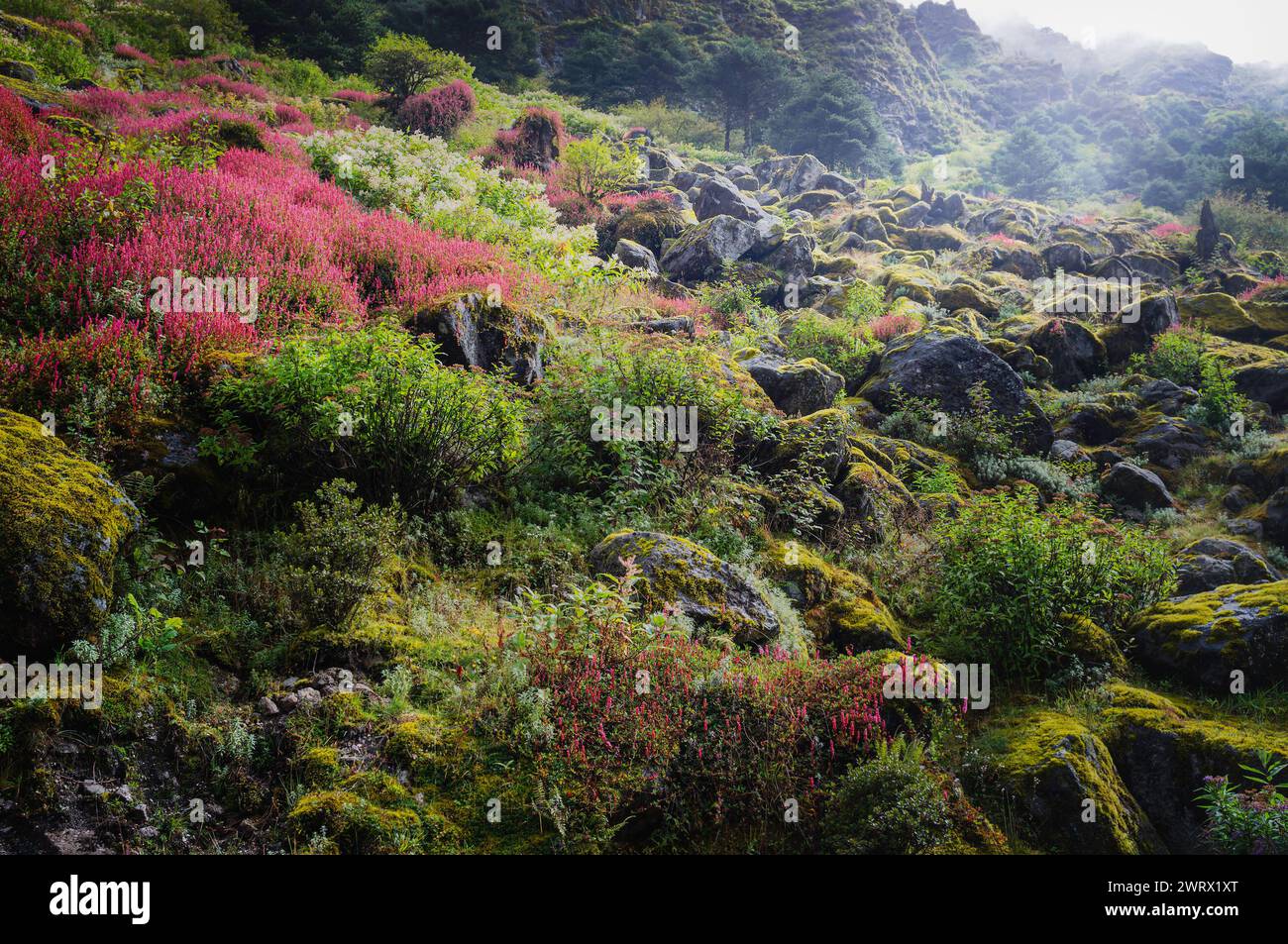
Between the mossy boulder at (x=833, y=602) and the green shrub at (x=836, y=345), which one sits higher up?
the green shrub at (x=836, y=345)

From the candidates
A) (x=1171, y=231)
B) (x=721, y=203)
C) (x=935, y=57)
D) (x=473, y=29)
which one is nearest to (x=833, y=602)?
(x=721, y=203)

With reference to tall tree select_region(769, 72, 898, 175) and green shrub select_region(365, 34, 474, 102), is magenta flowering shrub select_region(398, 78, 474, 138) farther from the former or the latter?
tall tree select_region(769, 72, 898, 175)

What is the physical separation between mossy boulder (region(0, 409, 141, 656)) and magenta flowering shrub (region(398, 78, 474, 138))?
18844 millimetres

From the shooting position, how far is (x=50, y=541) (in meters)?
3.34

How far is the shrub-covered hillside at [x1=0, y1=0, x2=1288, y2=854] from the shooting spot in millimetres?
3295

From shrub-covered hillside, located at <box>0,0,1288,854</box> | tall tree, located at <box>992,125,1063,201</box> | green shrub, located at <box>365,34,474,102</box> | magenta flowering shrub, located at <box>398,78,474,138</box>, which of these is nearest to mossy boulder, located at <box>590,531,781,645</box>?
shrub-covered hillside, located at <box>0,0,1288,854</box>

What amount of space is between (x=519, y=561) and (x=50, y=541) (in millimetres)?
2965

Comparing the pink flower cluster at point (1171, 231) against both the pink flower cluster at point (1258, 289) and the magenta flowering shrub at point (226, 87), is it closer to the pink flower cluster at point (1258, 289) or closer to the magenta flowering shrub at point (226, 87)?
the pink flower cluster at point (1258, 289)

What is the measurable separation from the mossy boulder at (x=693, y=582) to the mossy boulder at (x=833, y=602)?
0.77 metres

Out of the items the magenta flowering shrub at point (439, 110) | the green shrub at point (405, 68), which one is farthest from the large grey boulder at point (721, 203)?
the green shrub at point (405, 68)

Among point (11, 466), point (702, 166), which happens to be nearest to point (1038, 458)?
point (11, 466)

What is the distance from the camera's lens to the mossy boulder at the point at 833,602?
230 inches

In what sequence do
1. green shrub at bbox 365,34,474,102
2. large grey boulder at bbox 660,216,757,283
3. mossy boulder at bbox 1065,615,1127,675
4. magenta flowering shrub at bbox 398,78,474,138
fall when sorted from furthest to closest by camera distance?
green shrub at bbox 365,34,474,102 → magenta flowering shrub at bbox 398,78,474,138 → large grey boulder at bbox 660,216,757,283 → mossy boulder at bbox 1065,615,1127,675
